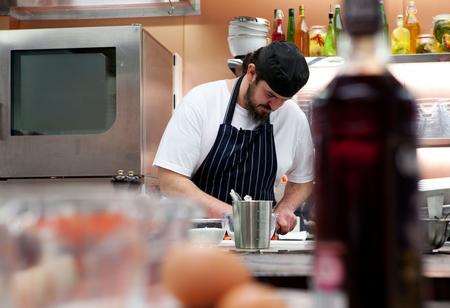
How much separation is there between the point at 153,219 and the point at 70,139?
2.79 meters

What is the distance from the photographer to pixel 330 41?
363cm

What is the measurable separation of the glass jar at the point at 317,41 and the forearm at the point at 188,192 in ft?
3.72

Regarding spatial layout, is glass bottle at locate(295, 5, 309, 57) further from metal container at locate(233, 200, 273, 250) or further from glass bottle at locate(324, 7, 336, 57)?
metal container at locate(233, 200, 273, 250)

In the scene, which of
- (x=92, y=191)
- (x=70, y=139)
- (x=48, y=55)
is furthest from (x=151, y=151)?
(x=92, y=191)

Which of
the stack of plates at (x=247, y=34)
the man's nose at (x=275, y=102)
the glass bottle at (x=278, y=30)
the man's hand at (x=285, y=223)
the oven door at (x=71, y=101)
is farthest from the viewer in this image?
the glass bottle at (x=278, y=30)

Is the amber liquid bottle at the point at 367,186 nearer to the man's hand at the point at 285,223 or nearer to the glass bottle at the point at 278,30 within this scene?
the man's hand at the point at 285,223

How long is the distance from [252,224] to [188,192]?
2.87ft

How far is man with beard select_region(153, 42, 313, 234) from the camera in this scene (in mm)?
2666

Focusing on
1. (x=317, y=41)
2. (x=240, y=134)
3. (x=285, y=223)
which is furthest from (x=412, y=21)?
(x=285, y=223)

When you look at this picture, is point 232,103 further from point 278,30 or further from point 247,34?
point 278,30

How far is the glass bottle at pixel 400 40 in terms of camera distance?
350cm

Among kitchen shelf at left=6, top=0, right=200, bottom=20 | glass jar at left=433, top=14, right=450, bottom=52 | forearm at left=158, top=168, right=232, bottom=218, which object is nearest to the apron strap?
forearm at left=158, top=168, right=232, bottom=218

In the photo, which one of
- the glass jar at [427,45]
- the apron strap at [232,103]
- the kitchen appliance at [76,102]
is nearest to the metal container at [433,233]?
the apron strap at [232,103]

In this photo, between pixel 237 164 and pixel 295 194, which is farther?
pixel 295 194
